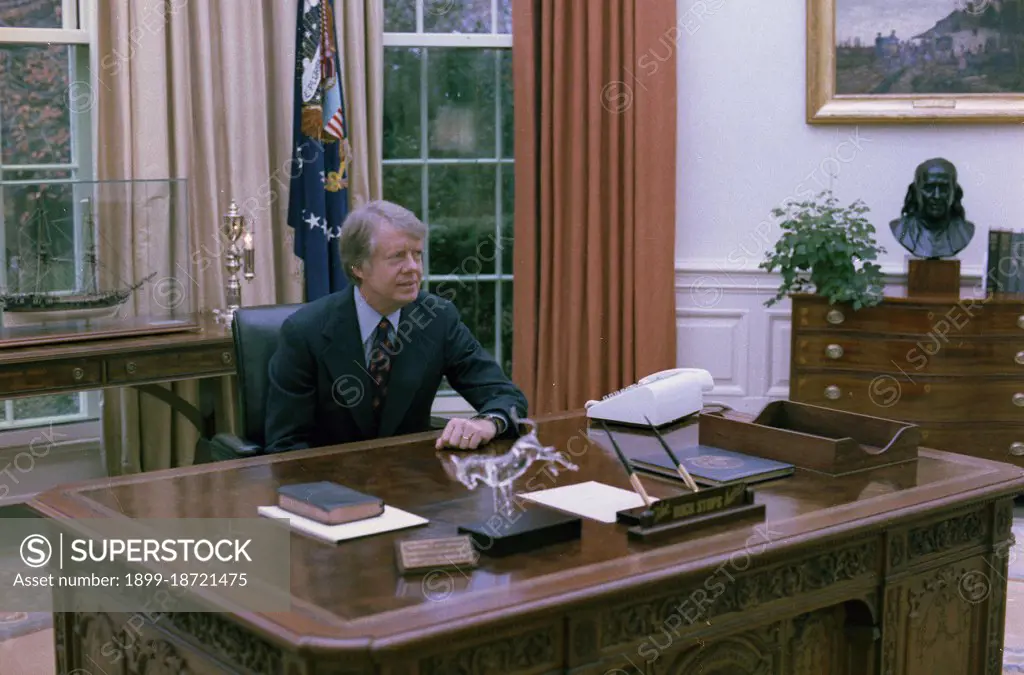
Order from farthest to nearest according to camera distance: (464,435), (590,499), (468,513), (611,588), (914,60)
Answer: (914,60), (464,435), (590,499), (468,513), (611,588)

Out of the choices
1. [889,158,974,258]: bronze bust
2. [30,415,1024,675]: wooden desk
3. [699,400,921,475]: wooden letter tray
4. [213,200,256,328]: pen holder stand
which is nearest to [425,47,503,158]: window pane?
[213,200,256,328]: pen holder stand

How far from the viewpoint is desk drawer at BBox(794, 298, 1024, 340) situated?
5.23 metres

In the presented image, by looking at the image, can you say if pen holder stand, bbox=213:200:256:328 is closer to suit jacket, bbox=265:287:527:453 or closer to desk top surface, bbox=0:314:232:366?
desk top surface, bbox=0:314:232:366

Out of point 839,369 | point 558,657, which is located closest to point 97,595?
point 558,657

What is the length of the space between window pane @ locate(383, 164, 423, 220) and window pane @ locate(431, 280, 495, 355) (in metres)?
0.39

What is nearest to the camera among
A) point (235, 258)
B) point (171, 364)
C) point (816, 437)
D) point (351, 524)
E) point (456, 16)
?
point (351, 524)

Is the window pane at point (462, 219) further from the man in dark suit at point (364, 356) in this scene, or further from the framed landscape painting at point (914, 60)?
the man in dark suit at point (364, 356)

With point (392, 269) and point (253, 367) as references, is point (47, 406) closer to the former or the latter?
point (253, 367)

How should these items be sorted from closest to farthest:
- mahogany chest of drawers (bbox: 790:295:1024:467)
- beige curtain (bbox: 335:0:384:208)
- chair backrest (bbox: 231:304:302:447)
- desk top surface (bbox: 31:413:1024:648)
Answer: desk top surface (bbox: 31:413:1024:648), chair backrest (bbox: 231:304:302:447), mahogany chest of drawers (bbox: 790:295:1024:467), beige curtain (bbox: 335:0:384:208)

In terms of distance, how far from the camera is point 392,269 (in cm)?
338

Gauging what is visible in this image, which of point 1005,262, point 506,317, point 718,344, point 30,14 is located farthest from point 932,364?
point 30,14

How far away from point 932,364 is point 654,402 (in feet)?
7.58

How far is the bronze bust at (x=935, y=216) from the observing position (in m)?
5.45

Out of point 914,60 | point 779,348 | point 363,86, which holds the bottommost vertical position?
point 779,348
